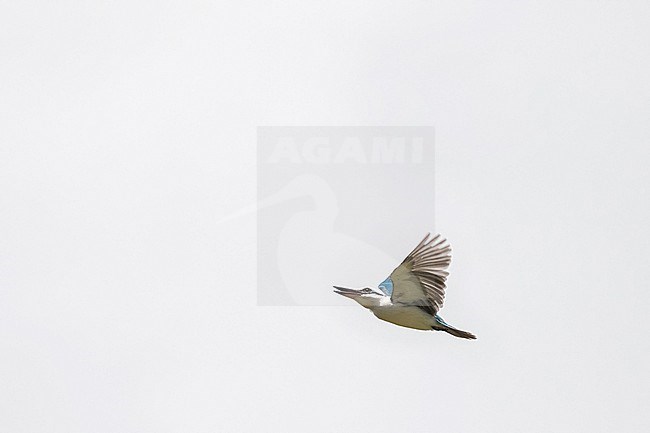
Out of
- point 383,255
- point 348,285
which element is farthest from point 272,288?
point 348,285

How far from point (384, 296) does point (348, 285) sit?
786 mm

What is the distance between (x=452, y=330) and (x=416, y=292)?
2.88ft

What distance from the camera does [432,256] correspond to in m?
15.4

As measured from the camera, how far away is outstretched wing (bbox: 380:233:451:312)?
50.5 ft

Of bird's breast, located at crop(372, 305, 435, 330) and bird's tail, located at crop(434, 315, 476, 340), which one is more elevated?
bird's breast, located at crop(372, 305, 435, 330)

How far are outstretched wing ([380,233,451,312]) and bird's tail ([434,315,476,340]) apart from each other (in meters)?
0.38

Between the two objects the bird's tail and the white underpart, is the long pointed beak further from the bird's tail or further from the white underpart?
the bird's tail

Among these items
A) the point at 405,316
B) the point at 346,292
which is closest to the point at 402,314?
the point at 405,316

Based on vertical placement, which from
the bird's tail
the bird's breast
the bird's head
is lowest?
the bird's tail

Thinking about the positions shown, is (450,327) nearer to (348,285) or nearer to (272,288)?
(348,285)

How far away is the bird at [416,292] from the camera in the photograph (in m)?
15.4

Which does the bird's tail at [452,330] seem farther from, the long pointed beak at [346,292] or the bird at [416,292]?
the long pointed beak at [346,292]

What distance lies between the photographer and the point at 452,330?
16.1 m

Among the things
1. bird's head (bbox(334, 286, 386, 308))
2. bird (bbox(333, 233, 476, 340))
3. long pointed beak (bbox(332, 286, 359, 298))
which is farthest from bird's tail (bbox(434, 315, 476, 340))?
long pointed beak (bbox(332, 286, 359, 298))
